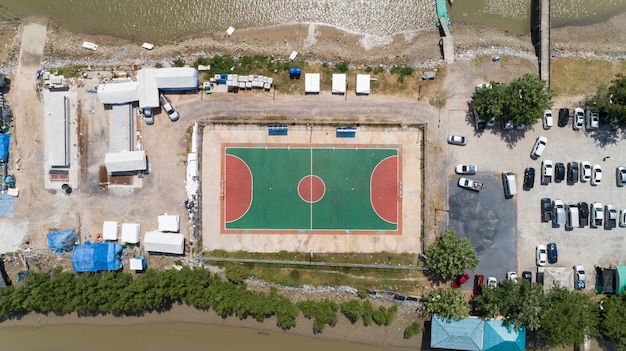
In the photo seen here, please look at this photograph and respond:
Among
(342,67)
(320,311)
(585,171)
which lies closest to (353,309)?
(320,311)

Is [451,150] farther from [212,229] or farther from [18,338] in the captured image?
[18,338]

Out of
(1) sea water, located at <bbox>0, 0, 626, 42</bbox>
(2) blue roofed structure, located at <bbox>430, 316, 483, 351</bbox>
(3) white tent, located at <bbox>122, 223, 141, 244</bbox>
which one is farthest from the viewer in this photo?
(1) sea water, located at <bbox>0, 0, 626, 42</bbox>

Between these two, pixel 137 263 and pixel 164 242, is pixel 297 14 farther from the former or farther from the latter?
pixel 137 263

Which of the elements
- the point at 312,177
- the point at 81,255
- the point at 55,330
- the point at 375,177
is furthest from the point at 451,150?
the point at 55,330

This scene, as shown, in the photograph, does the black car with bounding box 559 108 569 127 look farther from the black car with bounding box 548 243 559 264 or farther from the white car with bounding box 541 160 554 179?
the black car with bounding box 548 243 559 264

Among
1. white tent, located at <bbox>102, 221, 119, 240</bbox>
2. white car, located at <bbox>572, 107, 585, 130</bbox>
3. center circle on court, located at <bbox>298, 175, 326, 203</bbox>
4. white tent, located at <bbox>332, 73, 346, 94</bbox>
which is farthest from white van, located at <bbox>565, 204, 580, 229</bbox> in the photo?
white tent, located at <bbox>102, 221, 119, 240</bbox>
